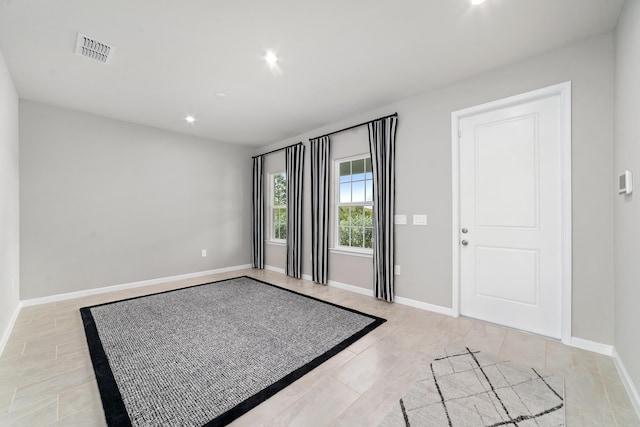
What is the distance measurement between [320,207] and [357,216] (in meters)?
0.64

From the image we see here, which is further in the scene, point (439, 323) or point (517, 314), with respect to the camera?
point (439, 323)

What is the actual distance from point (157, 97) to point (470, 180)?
382 centimetres

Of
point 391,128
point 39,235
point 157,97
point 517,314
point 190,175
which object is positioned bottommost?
point 517,314

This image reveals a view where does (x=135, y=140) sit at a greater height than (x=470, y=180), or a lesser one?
greater

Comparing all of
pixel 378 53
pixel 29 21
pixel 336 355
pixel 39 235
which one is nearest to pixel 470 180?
pixel 378 53

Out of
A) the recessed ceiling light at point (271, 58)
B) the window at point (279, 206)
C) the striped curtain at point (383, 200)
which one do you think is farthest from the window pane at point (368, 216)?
the recessed ceiling light at point (271, 58)

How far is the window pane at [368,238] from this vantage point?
394 centimetres

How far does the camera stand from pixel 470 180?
291cm

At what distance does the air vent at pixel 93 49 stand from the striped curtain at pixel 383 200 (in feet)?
9.45

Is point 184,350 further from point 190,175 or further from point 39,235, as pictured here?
point 190,175

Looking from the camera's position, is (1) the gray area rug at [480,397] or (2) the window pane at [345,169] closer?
(1) the gray area rug at [480,397]

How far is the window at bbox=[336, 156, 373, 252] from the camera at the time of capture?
3943mm

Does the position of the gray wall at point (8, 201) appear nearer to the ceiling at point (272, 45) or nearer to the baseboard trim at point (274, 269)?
the ceiling at point (272, 45)

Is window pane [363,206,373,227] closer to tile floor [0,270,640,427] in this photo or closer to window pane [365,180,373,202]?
window pane [365,180,373,202]
